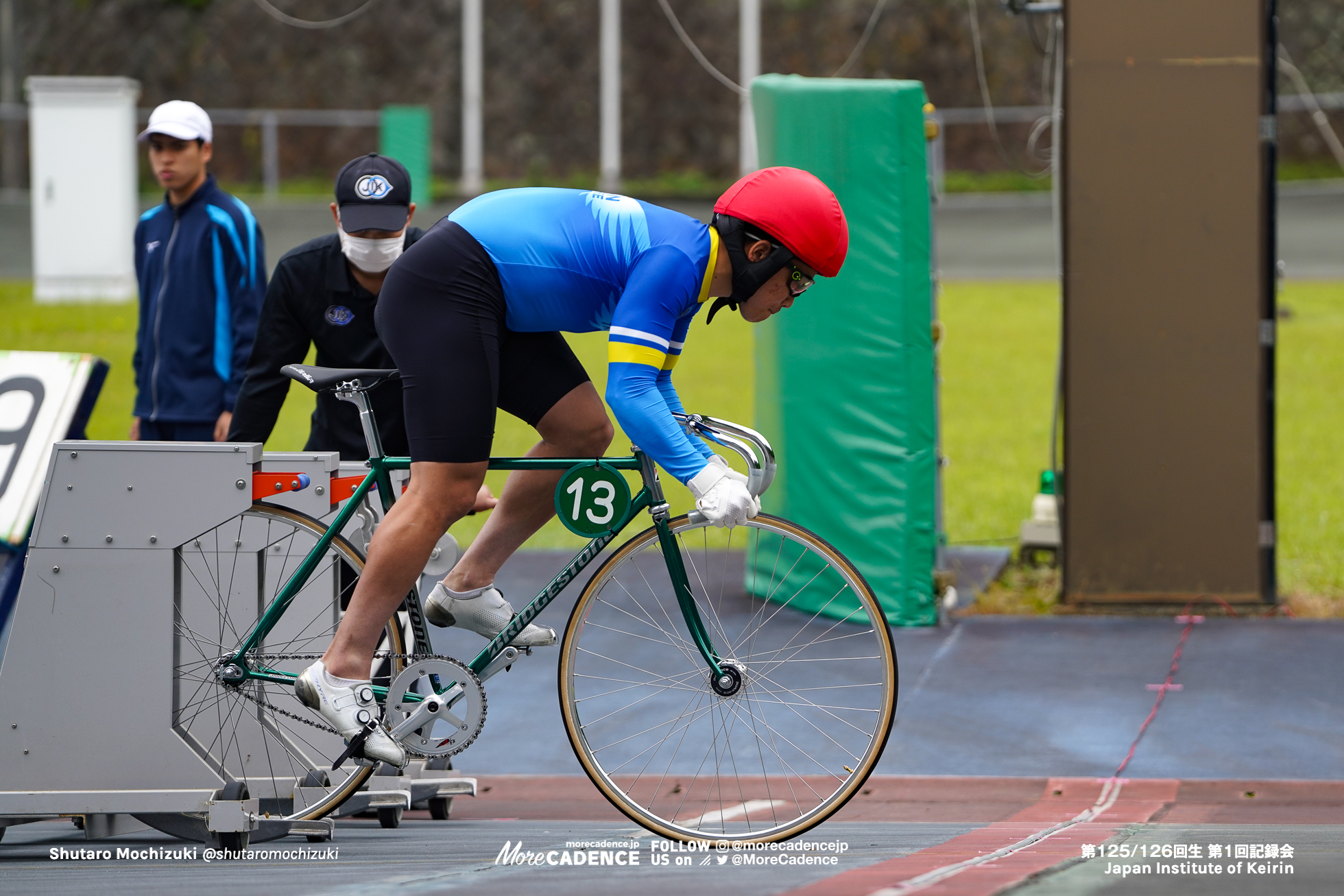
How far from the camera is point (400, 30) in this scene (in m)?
34.3

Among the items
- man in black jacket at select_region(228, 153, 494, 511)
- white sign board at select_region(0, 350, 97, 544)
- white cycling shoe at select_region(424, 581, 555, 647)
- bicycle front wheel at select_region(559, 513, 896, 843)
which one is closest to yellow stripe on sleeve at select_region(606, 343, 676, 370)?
bicycle front wheel at select_region(559, 513, 896, 843)

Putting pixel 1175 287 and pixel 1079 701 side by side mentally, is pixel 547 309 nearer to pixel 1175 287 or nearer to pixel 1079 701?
pixel 1079 701

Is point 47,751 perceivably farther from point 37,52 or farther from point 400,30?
point 37,52

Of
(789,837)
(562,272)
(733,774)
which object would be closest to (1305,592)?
(733,774)

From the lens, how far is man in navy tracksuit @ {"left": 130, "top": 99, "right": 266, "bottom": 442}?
20.4 feet

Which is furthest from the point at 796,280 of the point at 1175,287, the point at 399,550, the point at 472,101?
the point at 472,101

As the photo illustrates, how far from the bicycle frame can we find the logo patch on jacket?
3.08ft

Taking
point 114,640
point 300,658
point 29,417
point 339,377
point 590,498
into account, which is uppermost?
point 339,377

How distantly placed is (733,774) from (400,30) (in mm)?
31414

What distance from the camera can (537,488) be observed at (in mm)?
4246

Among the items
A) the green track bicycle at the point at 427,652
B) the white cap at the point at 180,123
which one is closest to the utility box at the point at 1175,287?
the green track bicycle at the point at 427,652

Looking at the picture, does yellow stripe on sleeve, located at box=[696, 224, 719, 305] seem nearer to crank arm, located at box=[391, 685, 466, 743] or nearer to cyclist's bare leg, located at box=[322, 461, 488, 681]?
cyclist's bare leg, located at box=[322, 461, 488, 681]

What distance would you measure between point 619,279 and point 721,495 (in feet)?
1.99

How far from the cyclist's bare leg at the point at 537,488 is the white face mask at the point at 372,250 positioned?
0.98 metres
